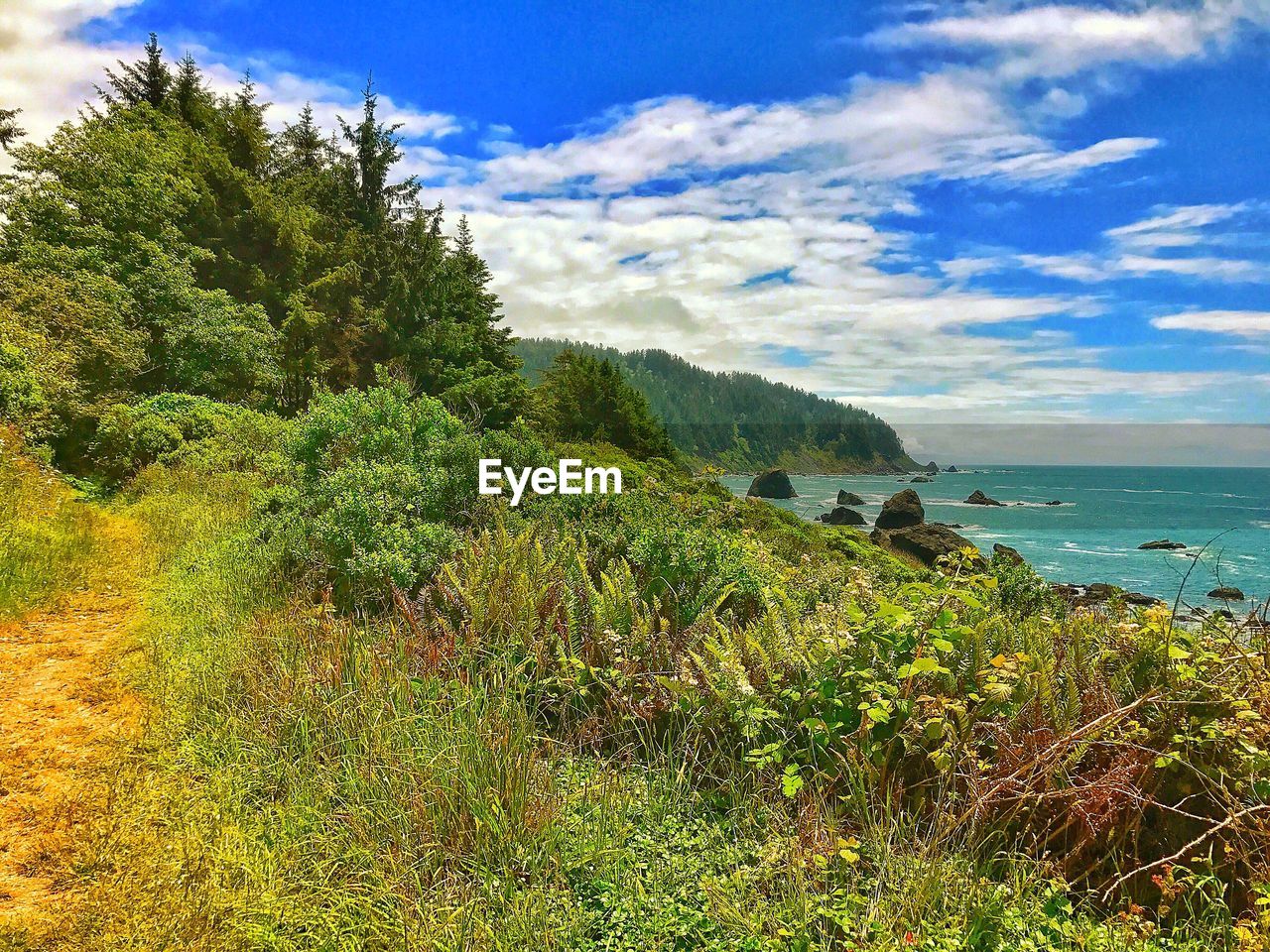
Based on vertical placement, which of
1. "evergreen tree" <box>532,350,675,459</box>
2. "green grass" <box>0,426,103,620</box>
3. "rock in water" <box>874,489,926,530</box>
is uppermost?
"evergreen tree" <box>532,350,675,459</box>

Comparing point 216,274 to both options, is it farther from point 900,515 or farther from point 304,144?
point 900,515

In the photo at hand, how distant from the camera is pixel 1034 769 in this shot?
2920mm

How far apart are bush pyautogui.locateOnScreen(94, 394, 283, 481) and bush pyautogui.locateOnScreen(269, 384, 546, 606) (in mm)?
7060

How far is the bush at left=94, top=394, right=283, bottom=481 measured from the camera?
42.6 feet

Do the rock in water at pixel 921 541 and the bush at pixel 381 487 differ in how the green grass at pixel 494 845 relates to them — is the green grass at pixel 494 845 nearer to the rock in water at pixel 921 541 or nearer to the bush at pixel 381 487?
the bush at pixel 381 487

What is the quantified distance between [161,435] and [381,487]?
1002 centimetres

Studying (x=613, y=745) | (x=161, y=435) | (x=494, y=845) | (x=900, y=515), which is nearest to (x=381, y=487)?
(x=613, y=745)

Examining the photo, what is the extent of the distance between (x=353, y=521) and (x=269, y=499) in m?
2.95

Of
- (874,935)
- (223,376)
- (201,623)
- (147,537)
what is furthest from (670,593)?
(223,376)

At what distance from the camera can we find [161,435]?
43.1 ft

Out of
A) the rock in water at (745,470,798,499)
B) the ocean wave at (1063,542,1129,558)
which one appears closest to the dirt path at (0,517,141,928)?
the ocean wave at (1063,542,1129,558)

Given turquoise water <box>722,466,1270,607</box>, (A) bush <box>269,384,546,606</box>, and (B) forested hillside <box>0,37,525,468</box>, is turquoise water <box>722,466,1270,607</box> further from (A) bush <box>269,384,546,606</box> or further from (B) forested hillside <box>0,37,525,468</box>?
(B) forested hillside <box>0,37,525,468</box>

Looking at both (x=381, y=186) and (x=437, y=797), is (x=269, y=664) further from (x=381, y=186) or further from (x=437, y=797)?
(x=381, y=186)

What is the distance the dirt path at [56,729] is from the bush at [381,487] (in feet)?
5.41
